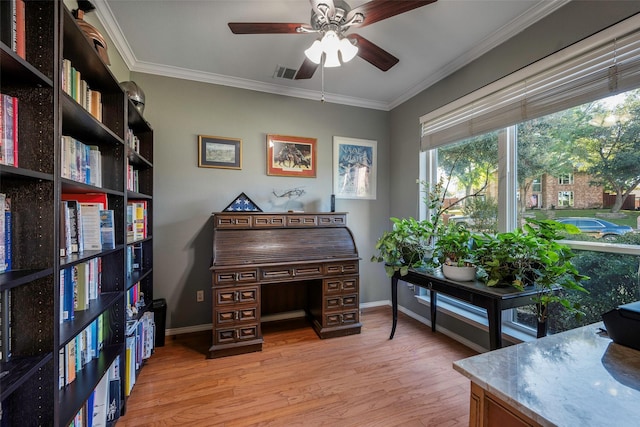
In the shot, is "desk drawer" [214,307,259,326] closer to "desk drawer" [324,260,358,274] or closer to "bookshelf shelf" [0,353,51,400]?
"desk drawer" [324,260,358,274]

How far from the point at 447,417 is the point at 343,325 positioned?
115 centimetres

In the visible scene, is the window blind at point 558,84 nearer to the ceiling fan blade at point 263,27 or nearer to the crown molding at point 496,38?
the crown molding at point 496,38

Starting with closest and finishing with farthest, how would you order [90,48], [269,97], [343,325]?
[90,48], [343,325], [269,97]

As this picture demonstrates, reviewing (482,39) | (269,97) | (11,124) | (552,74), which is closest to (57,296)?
(11,124)

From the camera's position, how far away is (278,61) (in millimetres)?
2387

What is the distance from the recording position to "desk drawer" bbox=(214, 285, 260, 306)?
214cm

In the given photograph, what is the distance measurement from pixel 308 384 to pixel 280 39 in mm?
2661

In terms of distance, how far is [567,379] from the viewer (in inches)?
26.5

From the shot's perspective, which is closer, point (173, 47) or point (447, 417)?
point (447, 417)

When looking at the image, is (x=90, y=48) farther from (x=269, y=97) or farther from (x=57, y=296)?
(x=269, y=97)

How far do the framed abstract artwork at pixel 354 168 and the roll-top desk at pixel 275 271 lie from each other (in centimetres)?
57

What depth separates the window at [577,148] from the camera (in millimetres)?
1486

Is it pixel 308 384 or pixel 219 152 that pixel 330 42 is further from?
pixel 308 384

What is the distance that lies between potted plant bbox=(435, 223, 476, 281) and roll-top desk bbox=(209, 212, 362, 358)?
0.86 meters
